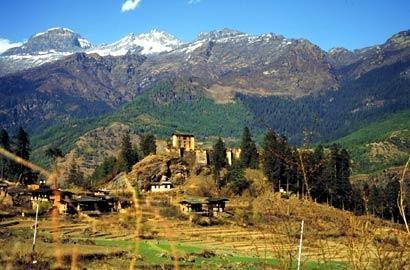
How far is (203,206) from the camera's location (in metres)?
61.3

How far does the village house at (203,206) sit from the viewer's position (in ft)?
197

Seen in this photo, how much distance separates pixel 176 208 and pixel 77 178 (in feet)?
76.5

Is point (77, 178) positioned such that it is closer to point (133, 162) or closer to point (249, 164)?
point (133, 162)

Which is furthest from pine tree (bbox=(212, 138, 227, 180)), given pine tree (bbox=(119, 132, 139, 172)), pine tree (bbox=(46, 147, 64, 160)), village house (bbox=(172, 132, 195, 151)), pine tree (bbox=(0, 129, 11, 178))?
pine tree (bbox=(0, 129, 11, 178))

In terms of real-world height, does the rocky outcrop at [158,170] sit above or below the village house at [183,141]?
below

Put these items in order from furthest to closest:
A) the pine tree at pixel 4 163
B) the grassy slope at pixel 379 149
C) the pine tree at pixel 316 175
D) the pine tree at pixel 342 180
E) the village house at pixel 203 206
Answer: the grassy slope at pixel 379 149, the pine tree at pixel 4 163, the pine tree at pixel 342 180, the village house at pixel 203 206, the pine tree at pixel 316 175

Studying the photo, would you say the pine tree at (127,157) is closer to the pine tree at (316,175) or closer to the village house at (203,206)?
the village house at (203,206)

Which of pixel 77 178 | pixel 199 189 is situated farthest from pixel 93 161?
pixel 199 189

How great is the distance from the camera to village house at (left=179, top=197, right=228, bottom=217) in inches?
2365

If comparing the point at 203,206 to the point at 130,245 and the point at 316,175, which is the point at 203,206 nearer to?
the point at 130,245

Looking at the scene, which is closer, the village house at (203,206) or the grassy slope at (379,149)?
the village house at (203,206)

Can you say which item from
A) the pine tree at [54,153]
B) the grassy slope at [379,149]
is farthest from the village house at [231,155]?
the grassy slope at [379,149]

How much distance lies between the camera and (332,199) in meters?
66.4

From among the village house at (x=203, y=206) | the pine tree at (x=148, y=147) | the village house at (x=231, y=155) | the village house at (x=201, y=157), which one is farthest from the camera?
the pine tree at (x=148, y=147)
